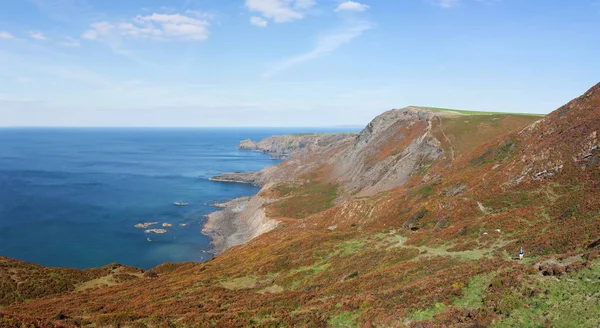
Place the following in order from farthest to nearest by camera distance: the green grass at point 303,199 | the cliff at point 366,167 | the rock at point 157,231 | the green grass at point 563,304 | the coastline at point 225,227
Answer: the rock at point 157,231, the green grass at point 303,199, the coastline at point 225,227, the cliff at point 366,167, the green grass at point 563,304

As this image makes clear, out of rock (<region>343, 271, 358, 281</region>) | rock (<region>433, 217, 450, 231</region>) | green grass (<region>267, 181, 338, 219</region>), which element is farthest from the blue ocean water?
rock (<region>433, 217, 450, 231</region>)

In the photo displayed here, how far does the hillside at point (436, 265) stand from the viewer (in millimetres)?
20375

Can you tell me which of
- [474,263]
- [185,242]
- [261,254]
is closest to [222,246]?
[185,242]

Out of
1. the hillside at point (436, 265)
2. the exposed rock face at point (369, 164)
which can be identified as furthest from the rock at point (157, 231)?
the hillside at point (436, 265)

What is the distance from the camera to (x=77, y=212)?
373ft

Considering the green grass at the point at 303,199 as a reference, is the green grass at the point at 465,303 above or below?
above

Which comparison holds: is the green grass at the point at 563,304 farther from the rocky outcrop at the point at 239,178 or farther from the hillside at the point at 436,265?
the rocky outcrop at the point at 239,178

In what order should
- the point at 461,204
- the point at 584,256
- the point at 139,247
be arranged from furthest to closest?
the point at 139,247, the point at 461,204, the point at 584,256

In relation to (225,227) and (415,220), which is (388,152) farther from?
(415,220)

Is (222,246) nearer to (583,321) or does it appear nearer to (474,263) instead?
(474,263)

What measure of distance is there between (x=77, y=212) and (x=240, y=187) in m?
65.4

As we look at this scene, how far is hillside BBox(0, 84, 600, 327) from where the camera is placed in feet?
66.8

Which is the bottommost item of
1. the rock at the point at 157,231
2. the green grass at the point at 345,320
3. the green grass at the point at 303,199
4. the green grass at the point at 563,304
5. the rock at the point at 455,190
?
the rock at the point at 157,231

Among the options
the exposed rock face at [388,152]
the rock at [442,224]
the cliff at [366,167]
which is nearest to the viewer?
the rock at [442,224]
